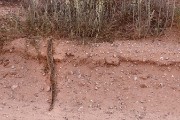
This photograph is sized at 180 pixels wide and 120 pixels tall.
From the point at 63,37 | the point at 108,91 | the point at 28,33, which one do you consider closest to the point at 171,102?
the point at 108,91

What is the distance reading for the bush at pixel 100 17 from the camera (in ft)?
19.5

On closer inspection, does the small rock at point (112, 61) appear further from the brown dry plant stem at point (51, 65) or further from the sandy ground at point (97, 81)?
the brown dry plant stem at point (51, 65)

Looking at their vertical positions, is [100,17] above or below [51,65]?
above

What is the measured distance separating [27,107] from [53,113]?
1.09 feet

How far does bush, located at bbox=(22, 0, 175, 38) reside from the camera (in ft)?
19.5

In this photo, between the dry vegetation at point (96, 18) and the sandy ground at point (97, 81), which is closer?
the sandy ground at point (97, 81)

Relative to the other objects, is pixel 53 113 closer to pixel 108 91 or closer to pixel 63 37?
pixel 108 91

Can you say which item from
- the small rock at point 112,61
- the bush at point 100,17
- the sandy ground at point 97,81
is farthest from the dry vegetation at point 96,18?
the small rock at point 112,61

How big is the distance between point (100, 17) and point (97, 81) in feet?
3.02

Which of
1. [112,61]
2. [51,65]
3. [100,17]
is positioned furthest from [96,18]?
[51,65]

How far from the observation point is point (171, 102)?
536cm

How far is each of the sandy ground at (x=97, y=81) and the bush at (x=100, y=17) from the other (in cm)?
19

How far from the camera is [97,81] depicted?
5.58 m

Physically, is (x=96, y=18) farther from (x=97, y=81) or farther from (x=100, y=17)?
(x=97, y=81)
